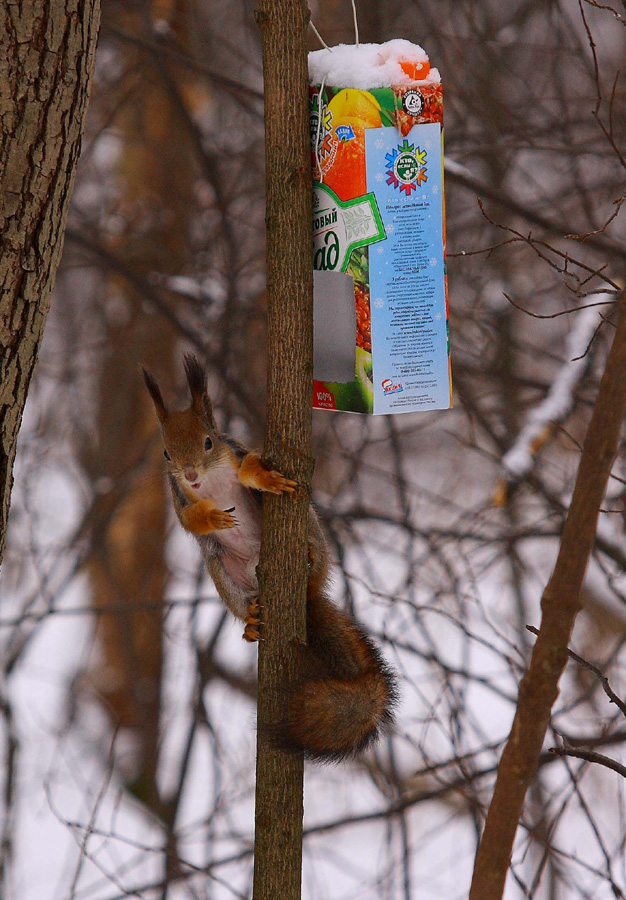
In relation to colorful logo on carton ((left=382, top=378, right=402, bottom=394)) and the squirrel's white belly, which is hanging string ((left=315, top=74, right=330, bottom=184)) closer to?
colorful logo on carton ((left=382, top=378, right=402, bottom=394))

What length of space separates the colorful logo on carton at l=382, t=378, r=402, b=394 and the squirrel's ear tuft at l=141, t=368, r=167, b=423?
0.42m

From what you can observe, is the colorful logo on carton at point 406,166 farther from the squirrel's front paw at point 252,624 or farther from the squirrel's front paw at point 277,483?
the squirrel's front paw at point 252,624

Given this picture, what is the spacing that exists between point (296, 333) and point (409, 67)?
0.38m

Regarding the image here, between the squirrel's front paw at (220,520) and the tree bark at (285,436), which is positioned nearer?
the tree bark at (285,436)

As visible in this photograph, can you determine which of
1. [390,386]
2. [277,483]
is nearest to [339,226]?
[390,386]

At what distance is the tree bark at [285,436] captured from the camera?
3.67ft

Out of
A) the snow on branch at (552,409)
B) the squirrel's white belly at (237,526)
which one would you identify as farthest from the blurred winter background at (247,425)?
the squirrel's white belly at (237,526)

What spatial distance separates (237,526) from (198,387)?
0.25 metres

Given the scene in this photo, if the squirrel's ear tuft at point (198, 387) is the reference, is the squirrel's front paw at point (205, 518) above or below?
below

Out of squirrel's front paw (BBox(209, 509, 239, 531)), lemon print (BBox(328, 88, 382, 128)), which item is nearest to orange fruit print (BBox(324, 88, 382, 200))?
lemon print (BBox(328, 88, 382, 128))

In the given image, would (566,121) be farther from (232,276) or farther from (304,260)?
(304,260)

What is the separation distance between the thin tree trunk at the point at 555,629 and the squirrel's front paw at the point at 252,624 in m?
0.47

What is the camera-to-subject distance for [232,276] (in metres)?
2.48

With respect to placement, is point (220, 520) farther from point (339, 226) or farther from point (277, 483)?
point (339, 226)
